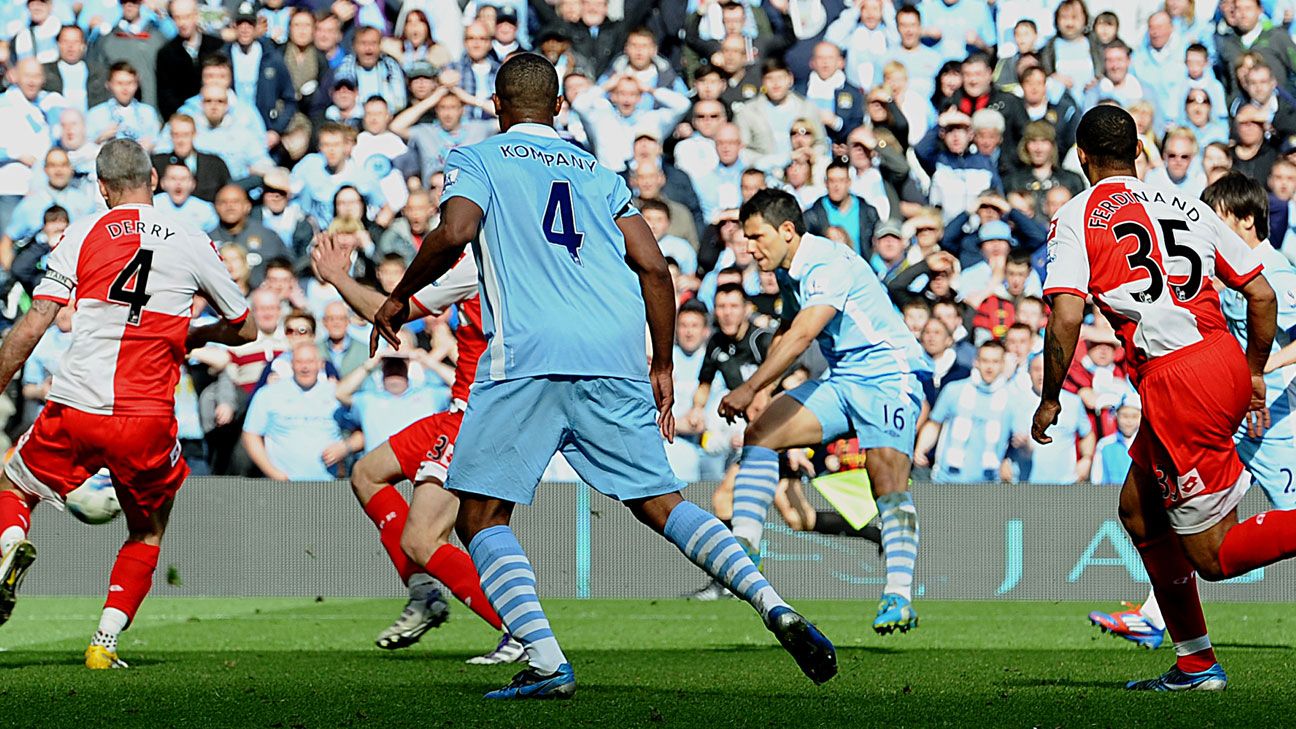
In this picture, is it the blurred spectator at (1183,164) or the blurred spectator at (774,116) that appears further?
the blurred spectator at (774,116)

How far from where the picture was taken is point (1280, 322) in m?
10.6

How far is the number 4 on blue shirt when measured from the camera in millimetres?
6625

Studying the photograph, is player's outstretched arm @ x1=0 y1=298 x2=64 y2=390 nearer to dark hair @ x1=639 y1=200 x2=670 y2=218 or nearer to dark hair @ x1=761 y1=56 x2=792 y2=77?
dark hair @ x1=639 y1=200 x2=670 y2=218

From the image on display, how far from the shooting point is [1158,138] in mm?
17094

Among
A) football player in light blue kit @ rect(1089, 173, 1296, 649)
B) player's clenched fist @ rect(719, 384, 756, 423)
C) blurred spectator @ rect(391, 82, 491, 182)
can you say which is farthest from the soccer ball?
blurred spectator @ rect(391, 82, 491, 182)

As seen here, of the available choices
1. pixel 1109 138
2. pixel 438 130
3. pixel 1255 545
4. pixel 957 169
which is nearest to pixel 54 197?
pixel 438 130

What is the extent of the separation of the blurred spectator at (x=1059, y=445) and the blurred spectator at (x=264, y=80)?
724 centimetres

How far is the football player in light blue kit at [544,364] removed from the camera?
652cm

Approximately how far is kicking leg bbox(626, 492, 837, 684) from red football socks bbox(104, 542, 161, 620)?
9.28 ft

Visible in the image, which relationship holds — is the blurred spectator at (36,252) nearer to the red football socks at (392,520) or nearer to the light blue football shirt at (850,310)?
the red football socks at (392,520)

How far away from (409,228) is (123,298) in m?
7.91

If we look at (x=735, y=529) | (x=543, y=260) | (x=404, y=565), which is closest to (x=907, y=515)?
(x=735, y=529)

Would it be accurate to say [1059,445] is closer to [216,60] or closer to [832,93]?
[832,93]

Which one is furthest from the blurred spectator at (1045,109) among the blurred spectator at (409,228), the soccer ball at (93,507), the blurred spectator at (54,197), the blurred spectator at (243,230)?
the soccer ball at (93,507)
